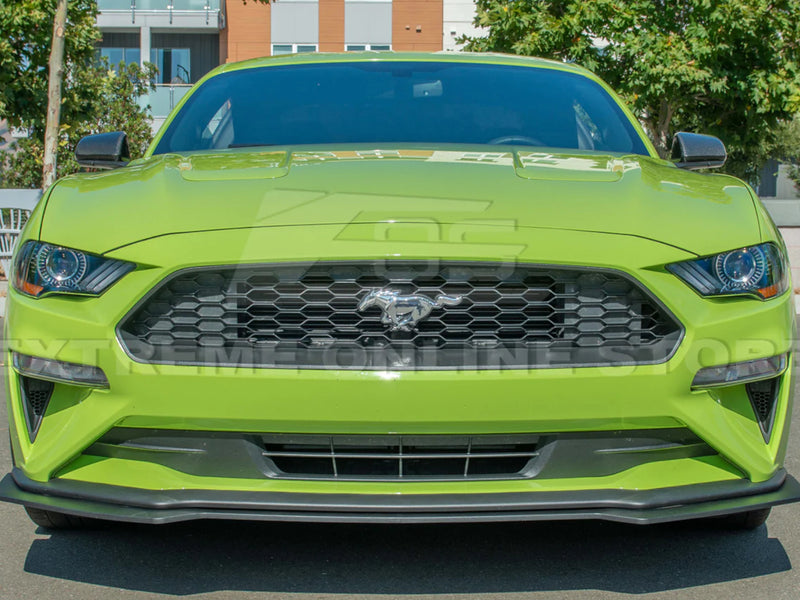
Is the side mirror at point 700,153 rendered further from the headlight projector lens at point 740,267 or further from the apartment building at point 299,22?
the apartment building at point 299,22

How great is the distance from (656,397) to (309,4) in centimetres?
3819

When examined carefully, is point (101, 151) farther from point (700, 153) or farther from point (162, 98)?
point (162, 98)

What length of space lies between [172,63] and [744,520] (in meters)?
39.6

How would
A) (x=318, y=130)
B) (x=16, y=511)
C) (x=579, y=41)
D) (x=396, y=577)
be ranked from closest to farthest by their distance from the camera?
(x=396, y=577) < (x=16, y=511) < (x=318, y=130) < (x=579, y=41)

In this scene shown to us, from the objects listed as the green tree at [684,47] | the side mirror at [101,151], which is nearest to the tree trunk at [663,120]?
the green tree at [684,47]

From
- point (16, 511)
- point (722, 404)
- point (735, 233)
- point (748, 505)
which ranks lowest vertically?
point (16, 511)

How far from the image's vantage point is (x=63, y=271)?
2.92 meters

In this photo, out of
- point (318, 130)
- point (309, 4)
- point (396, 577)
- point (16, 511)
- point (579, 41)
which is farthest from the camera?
point (309, 4)

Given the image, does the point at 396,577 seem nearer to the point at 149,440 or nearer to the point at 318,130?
the point at 149,440

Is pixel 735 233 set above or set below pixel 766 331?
above

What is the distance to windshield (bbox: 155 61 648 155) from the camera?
424 centimetres

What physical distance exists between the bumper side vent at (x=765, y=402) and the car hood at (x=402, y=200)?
15.0 inches

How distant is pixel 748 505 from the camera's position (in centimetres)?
283

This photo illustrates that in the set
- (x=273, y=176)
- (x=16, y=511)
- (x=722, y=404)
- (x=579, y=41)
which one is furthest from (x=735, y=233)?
(x=579, y=41)
